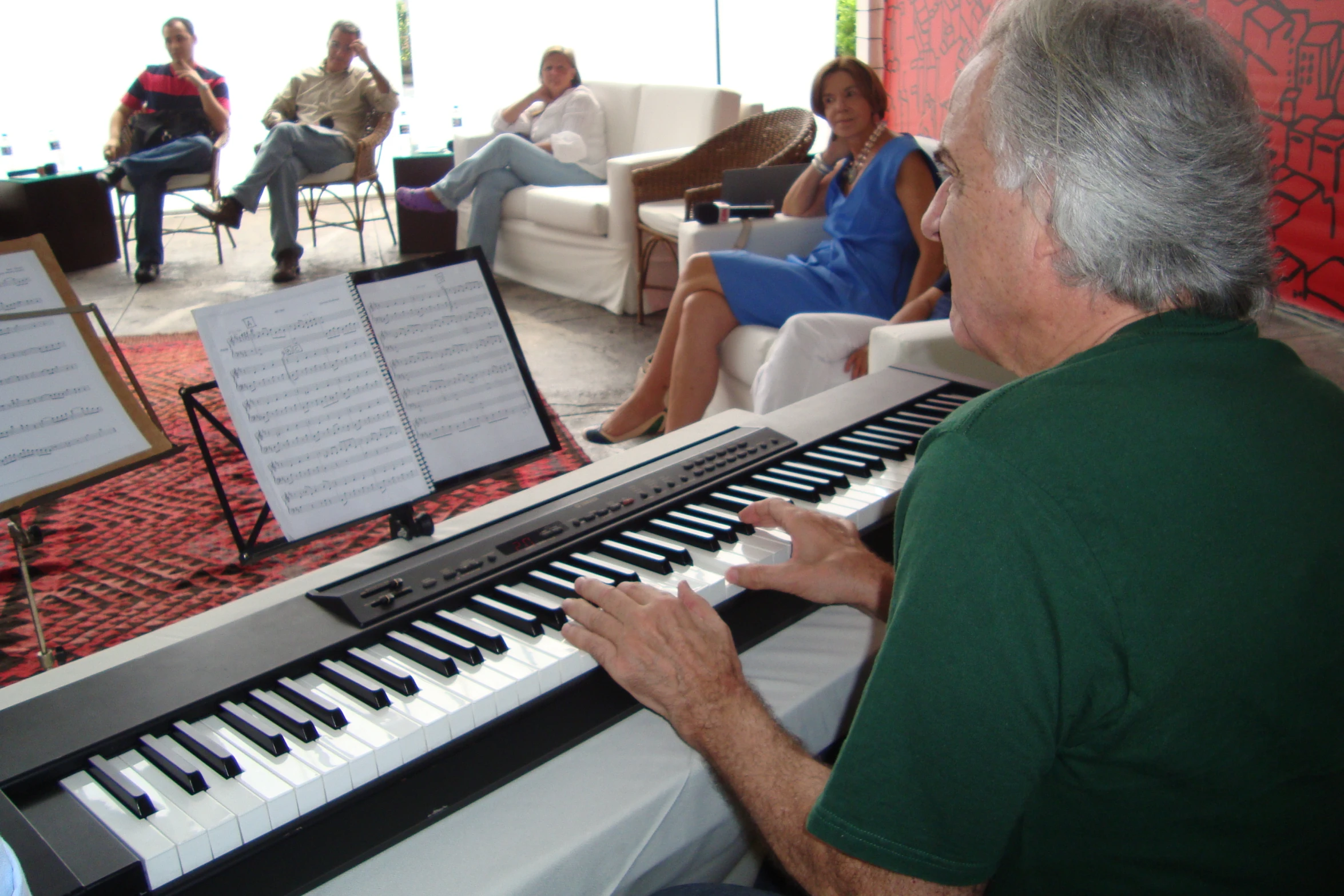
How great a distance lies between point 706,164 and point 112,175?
12.2 ft

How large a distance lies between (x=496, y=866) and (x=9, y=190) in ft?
21.2

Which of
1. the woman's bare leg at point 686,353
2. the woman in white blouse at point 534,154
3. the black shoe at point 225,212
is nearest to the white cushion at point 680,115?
the woman in white blouse at point 534,154

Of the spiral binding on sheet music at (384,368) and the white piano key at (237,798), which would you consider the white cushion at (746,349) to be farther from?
the white piano key at (237,798)

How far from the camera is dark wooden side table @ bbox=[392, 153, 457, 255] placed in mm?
6320

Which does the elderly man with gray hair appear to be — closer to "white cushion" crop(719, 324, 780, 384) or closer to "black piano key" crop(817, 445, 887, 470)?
"black piano key" crop(817, 445, 887, 470)

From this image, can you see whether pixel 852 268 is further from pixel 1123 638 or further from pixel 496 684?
pixel 1123 638

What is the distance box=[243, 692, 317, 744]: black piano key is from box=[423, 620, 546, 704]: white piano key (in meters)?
0.15

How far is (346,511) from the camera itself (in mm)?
1167

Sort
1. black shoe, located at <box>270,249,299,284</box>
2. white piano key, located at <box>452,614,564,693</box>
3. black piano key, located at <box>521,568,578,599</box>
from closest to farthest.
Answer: white piano key, located at <box>452,614,564,693</box>
black piano key, located at <box>521,568,578,599</box>
black shoe, located at <box>270,249,299,284</box>

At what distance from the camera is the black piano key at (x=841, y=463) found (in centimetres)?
143

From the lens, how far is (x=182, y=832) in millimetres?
733

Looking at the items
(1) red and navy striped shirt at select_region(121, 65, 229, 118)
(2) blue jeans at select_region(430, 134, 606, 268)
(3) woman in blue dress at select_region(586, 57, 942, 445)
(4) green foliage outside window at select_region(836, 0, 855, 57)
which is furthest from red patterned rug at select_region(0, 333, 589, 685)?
(4) green foliage outside window at select_region(836, 0, 855, 57)

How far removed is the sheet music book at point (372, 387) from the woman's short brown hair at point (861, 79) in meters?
2.44

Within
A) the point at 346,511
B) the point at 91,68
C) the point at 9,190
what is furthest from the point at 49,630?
the point at 91,68
